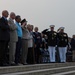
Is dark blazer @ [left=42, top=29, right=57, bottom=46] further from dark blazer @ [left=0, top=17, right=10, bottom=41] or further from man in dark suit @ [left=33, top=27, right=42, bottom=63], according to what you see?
dark blazer @ [left=0, top=17, right=10, bottom=41]

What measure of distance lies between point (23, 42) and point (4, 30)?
62.2 inches

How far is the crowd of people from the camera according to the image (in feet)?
31.2

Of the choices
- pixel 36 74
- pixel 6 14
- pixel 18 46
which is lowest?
pixel 36 74

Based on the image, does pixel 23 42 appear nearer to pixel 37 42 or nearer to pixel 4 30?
pixel 4 30

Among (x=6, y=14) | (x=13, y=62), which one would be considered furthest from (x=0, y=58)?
(x=6, y=14)

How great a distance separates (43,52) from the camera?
1461cm

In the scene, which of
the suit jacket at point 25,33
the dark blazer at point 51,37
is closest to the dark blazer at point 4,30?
the suit jacket at point 25,33

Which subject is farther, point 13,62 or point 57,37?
point 57,37

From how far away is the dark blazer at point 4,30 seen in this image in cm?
935

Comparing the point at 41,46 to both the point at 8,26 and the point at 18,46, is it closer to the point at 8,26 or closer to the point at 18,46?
the point at 18,46

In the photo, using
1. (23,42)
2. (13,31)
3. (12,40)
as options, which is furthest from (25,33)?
(12,40)

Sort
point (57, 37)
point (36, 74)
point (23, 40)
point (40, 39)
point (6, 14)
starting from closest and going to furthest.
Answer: point (36, 74)
point (6, 14)
point (23, 40)
point (40, 39)
point (57, 37)

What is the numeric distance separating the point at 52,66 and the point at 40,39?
1.87m

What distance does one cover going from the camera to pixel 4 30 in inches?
373
